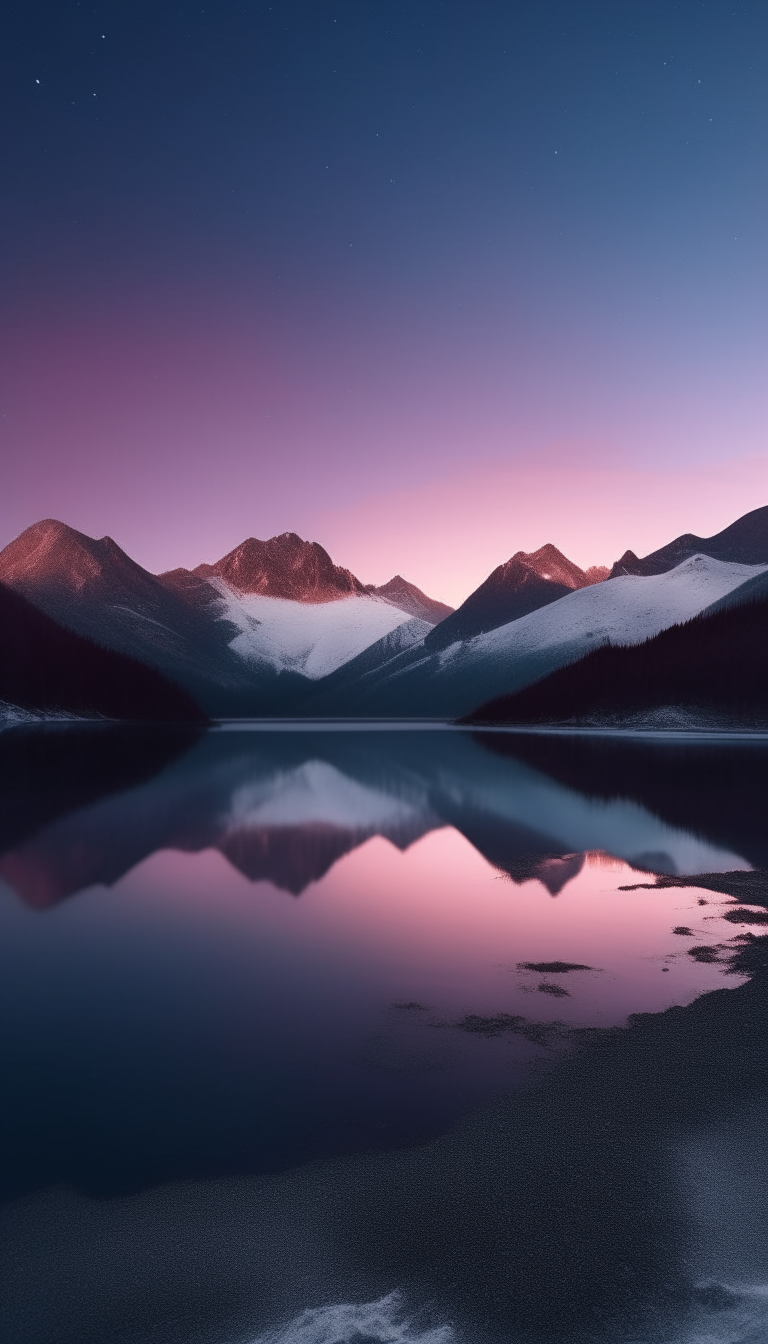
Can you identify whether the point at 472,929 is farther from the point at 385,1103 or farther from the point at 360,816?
the point at 360,816

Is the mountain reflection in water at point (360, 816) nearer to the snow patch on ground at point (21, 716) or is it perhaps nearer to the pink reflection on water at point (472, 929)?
the pink reflection on water at point (472, 929)

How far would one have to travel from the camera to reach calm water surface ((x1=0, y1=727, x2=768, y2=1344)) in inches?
285

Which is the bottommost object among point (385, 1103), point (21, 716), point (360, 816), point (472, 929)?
point (360, 816)

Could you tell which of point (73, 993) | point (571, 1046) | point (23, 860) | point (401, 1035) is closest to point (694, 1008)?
point (571, 1046)

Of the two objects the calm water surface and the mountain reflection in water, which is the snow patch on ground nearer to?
the mountain reflection in water

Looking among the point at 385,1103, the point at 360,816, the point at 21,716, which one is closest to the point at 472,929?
the point at 385,1103

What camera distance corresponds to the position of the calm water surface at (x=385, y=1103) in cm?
723

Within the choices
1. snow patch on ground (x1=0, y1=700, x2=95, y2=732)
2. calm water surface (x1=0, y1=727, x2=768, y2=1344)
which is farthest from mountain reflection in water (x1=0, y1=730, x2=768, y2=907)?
snow patch on ground (x1=0, y1=700, x2=95, y2=732)

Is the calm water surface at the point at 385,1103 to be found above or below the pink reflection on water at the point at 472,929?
above

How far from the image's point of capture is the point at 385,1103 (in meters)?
10.9

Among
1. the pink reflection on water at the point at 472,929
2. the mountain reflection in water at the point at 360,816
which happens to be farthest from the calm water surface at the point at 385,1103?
the mountain reflection in water at the point at 360,816

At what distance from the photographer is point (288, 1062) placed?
12.3 metres

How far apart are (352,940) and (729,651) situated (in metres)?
189

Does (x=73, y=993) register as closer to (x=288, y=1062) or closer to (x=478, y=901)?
(x=288, y=1062)
